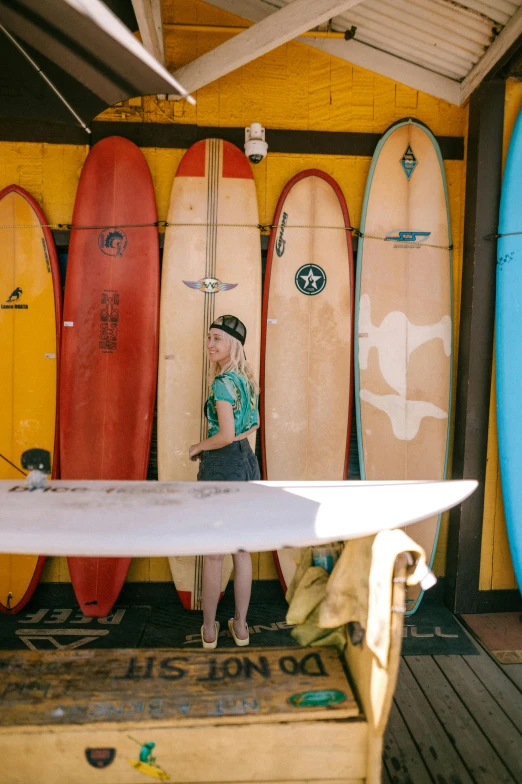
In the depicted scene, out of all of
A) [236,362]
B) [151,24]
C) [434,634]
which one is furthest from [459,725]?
[151,24]

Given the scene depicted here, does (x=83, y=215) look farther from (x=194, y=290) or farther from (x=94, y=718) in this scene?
(x=94, y=718)

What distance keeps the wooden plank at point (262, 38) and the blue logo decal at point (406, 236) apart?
1.07 metres

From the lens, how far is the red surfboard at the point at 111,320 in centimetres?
266

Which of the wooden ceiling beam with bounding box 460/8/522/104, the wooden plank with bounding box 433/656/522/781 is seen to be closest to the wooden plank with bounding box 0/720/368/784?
the wooden plank with bounding box 433/656/522/781

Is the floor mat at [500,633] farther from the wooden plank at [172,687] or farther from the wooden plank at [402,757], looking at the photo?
the wooden plank at [172,687]

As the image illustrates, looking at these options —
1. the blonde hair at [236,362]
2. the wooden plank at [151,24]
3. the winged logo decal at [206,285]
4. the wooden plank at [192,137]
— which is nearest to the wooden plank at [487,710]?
the blonde hair at [236,362]

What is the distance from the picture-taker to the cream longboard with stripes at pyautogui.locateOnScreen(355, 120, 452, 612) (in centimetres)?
275

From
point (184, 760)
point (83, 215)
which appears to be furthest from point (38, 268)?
point (184, 760)

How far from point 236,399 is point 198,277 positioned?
98cm

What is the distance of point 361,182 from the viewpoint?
110 inches

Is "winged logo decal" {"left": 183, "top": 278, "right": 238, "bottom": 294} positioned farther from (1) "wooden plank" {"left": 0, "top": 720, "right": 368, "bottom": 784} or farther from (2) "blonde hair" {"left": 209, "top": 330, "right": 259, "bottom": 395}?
(1) "wooden plank" {"left": 0, "top": 720, "right": 368, "bottom": 784}

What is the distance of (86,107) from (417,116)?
179cm

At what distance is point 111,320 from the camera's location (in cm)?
271

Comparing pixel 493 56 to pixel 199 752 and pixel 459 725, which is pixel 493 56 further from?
pixel 199 752
